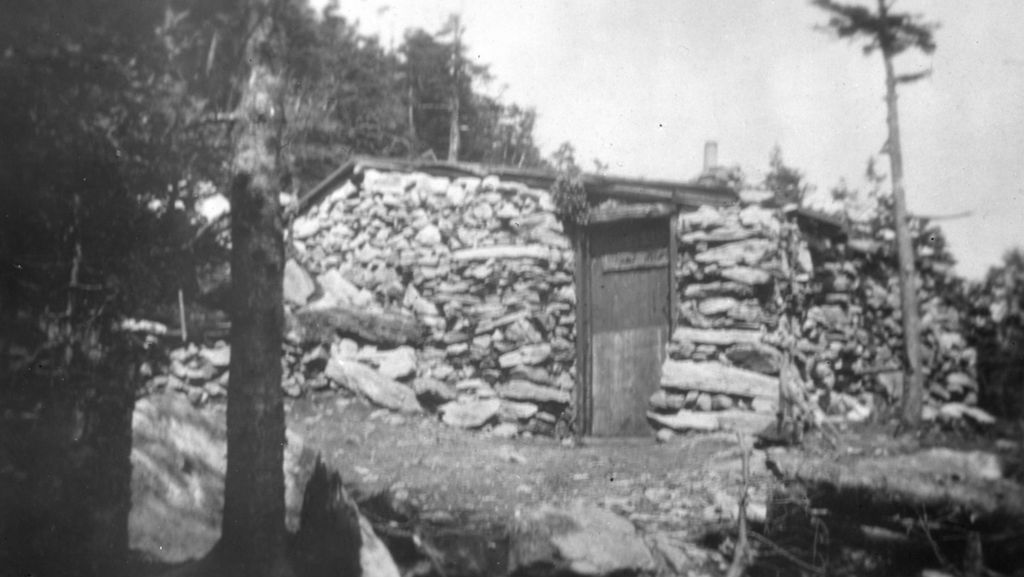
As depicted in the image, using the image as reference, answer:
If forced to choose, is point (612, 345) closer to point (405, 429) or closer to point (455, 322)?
point (455, 322)

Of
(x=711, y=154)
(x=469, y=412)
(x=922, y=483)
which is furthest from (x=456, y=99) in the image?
(x=922, y=483)

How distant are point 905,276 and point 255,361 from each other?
929 cm

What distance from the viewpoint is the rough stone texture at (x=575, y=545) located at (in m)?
4.13

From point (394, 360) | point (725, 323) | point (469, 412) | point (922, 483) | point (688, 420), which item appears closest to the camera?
point (922, 483)

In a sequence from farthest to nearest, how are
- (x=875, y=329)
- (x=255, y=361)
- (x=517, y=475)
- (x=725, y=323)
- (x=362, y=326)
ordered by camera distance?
(x=875, y=329) → (x=362, y=326) → (x=725, y=323) → (x=517, y=475) → (x=255, y=361)

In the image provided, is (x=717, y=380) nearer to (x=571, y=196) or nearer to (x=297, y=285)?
(x=571, y=196)

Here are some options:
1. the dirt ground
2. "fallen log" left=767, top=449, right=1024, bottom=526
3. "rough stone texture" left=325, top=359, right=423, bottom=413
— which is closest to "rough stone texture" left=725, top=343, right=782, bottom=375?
the dirt ground

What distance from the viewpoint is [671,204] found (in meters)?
8.04

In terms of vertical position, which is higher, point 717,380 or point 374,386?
point 717,380

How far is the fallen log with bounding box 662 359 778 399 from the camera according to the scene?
6.90 meters

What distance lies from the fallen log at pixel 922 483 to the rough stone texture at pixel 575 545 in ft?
3.77

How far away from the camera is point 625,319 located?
8484 millimetres

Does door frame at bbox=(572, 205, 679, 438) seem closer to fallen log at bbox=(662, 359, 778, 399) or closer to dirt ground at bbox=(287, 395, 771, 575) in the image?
dirt ground at bbox=(287, 395, 771, 575)

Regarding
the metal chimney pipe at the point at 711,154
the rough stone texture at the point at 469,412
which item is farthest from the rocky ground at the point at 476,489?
the metal chimney pipe at the point at 711,154
